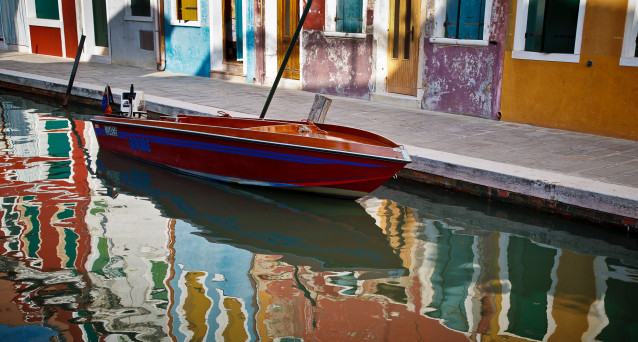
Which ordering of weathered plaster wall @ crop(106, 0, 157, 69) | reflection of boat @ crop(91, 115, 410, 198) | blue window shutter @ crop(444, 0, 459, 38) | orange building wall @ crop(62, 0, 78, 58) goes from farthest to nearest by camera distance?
orange building wall @ crop(62, 0, 78, 58)
weathered plaster wall @ crop(106, 0, 157, 69)
blue window shutter @ crop(444, 0, 459, 38)
reflection of boat @ crop(91, 115, 410, 198)

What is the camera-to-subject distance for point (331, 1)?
11938 millimetres

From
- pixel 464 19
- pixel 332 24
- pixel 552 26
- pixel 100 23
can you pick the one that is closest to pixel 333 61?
pixel 332 24

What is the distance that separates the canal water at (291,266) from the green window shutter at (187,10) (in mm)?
7444

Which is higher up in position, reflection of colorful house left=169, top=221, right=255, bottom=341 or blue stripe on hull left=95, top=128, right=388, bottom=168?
blue stripe on hull left=95, top=128, right=388, bottom=168

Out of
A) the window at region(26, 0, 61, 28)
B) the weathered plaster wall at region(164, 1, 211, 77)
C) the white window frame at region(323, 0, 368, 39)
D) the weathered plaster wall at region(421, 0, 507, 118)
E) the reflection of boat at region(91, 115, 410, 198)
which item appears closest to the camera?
the reflection of boat at region(91, 115, 410, 198)

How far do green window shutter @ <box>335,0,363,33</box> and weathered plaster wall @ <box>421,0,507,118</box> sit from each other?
1520mm

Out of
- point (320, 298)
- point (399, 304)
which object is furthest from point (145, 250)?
point (399, 304)

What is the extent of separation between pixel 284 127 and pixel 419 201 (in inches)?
62.0

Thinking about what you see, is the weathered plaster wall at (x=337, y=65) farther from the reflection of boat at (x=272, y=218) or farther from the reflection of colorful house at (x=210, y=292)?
the reflection of colorful house at (x=210, y=292)

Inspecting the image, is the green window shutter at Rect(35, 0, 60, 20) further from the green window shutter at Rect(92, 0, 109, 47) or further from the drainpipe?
Answer: the drainpipe

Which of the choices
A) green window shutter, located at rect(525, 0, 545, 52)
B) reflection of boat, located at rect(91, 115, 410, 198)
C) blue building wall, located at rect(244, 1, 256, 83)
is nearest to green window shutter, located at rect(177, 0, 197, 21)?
blue building wall, located at rect(244, 1, 256, 83)

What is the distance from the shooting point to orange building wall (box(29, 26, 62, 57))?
61.6ft

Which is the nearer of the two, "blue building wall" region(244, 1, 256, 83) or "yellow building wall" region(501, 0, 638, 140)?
"yellow building wall" region(501, 0, 638, 140)

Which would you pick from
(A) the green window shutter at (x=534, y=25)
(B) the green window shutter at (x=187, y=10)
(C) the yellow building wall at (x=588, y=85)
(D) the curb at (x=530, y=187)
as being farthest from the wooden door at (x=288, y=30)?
(D) the curb at (x=530, y=187)
